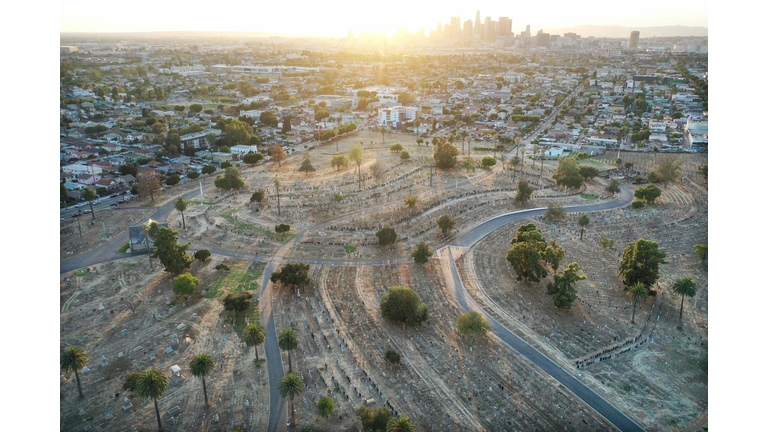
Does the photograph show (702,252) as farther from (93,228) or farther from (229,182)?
(93,228)

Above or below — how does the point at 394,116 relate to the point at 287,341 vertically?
above

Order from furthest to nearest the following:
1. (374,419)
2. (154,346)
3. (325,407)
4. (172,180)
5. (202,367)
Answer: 1. (172,180)
2. (154,346)
3. (202,367)
4. (325,407)
5. (374,419)

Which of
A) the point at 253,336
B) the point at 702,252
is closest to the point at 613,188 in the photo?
the point at 702,252

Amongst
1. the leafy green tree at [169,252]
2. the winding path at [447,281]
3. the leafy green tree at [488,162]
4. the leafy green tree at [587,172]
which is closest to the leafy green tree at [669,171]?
the winding path at [447,281]

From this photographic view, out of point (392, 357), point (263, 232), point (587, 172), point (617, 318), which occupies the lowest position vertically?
point (392, 357)

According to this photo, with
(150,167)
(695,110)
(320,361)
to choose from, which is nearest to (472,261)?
(320,361)

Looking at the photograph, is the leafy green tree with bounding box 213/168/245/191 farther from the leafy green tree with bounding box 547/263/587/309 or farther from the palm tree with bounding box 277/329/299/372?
the leafy green tree with bounding box 547/263/587/309

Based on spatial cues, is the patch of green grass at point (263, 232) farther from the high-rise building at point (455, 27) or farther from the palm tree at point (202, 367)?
the high-rise building at point (455, 27)
